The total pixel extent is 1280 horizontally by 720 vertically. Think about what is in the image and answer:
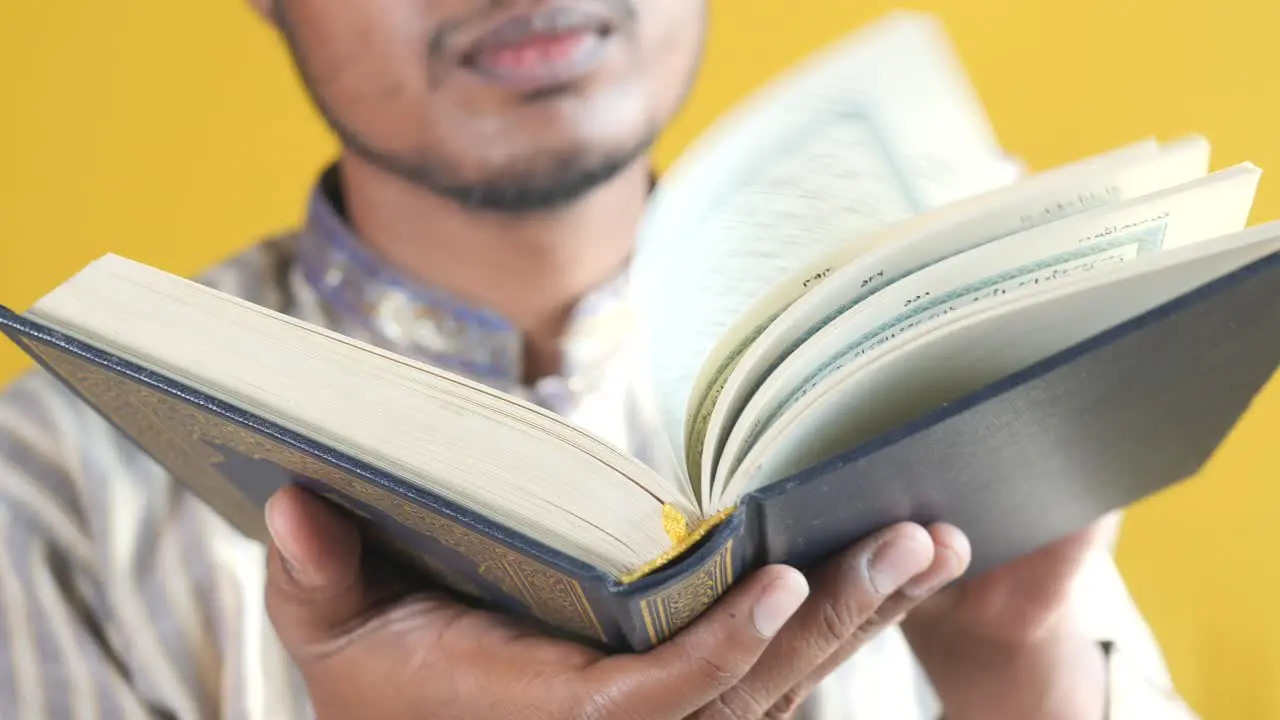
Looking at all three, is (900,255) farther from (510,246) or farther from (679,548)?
(510,246)

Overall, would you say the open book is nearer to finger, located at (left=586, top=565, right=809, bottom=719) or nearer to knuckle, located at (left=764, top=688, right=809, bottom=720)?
finger, located at (left=586, top=565, right=809, bottom=719)

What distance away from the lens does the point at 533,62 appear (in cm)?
79

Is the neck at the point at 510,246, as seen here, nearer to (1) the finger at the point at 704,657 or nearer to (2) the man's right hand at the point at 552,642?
(2) the man's right hand at the point at 552,642

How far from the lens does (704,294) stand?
1.63 feet

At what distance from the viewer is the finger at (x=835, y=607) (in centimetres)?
42

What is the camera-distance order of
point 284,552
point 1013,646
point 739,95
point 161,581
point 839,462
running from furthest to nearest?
point 739,95
point 161,581
point 1013,646
point 284,552
point 839,462

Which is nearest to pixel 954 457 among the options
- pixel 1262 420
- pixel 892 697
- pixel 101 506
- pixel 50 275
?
pixel 892 697

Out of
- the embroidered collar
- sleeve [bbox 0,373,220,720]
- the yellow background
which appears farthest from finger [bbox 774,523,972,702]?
the yellow background

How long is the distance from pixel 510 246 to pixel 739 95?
532 mm

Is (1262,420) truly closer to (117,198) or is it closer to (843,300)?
(843,300)

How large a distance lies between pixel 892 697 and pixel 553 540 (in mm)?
589

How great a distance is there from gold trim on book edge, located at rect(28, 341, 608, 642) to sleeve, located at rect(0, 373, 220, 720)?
0.34 metres

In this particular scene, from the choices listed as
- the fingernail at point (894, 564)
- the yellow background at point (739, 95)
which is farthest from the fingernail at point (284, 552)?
the yellow background at point (739, 95)

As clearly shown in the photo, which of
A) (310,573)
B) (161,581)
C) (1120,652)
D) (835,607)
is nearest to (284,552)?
(310,573)
